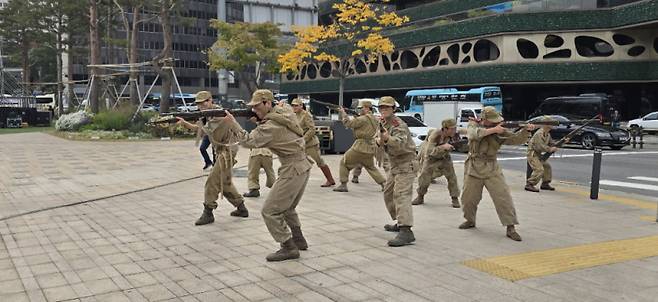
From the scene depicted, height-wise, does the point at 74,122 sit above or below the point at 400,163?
below

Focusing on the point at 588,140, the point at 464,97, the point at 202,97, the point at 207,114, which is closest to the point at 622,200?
the point at 202,97

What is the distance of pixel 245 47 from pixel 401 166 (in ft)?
109

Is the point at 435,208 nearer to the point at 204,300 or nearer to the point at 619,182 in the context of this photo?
the point at 204,300

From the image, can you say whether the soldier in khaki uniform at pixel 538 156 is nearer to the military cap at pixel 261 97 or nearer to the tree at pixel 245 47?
the military cap at pixel 261 97

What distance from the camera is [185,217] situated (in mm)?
8203

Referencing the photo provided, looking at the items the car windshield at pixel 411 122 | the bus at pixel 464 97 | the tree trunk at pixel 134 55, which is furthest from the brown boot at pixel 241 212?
the bus at pixel 464 97

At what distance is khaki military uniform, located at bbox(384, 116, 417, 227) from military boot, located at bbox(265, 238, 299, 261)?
1361 millimetres

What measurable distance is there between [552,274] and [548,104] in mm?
24505

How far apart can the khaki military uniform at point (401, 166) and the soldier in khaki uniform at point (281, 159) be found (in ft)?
3.98

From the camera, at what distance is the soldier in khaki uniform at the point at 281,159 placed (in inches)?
231

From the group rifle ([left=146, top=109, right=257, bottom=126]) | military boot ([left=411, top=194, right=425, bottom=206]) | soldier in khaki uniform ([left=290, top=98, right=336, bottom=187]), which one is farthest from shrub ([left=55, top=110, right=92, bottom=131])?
rifle ([left=146, top=109, right=257, bottom=126])

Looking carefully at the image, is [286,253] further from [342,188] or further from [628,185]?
[628,185]

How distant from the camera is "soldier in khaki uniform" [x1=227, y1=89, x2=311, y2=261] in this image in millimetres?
5871

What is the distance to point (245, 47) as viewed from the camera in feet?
127
